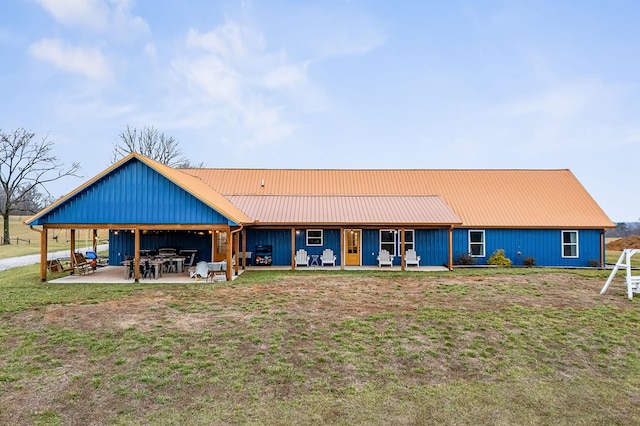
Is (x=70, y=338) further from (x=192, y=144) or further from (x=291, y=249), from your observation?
(x=192, y=144)

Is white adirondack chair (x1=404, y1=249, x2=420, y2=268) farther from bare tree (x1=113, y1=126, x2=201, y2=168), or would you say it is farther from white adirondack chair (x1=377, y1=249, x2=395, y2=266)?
bare tree (x1=113, y1=126, x2=201, y2=168)

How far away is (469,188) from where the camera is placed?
23.7 m

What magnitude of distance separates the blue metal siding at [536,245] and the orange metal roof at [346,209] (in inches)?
103

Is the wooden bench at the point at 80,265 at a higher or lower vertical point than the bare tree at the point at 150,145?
lower

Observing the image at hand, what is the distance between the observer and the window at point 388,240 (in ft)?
66.1

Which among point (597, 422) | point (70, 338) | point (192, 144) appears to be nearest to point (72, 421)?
point (70, 338)

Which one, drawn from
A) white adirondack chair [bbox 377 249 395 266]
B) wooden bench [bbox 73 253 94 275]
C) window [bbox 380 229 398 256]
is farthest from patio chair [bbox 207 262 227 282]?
window [bbox 380 229 398 256]

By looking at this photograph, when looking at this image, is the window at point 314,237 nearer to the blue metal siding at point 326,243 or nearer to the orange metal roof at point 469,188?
the blue metal siding at point 326,243

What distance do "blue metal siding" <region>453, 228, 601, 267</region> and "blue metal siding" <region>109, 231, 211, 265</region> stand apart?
44.9 ft

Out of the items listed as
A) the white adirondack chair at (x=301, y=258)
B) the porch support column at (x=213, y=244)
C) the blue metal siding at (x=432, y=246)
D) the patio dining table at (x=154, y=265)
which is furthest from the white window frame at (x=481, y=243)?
the patio dining table at (x=154, y=265)

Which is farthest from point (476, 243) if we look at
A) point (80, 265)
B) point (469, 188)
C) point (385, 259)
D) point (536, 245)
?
point (80, 265)

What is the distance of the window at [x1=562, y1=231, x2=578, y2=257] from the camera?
66.8ft

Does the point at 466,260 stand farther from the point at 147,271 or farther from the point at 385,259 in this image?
the point at 147,271

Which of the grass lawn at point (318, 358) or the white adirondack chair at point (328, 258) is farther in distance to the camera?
the white adirondack chair at point (328, 258)
